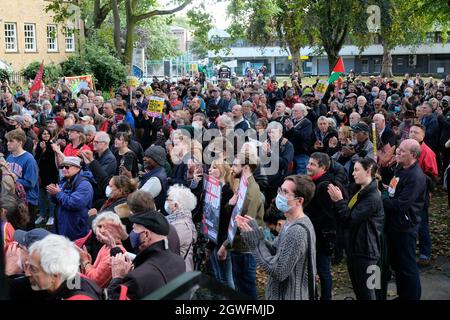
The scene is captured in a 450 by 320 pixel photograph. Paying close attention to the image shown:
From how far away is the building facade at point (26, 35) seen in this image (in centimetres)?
3906

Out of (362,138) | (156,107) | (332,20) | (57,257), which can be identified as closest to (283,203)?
(57,257)

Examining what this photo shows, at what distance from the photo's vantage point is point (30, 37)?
41.4m

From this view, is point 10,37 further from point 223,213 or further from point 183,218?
point 183,218

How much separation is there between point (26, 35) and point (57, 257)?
41385 millimetres

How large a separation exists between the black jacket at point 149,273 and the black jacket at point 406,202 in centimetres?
279

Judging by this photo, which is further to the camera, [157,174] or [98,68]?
[98,68]

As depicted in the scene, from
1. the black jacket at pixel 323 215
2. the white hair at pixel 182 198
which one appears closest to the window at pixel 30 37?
the white hair at pixel 182 198

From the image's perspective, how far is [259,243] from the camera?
14.5ft

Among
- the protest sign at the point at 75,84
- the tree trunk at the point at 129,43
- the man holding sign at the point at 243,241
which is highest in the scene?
the tree trunk at the point at 129,43

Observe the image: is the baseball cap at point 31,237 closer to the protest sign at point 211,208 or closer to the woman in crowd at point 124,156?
the protest sign at point 211,208

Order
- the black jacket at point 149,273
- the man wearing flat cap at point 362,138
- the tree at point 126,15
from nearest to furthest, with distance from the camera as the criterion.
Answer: the black jacket at point 149,273, the man wearing flat cap at point 362,138, the tree at point 126,15

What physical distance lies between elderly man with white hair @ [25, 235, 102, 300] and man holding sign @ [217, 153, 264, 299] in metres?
2.13
